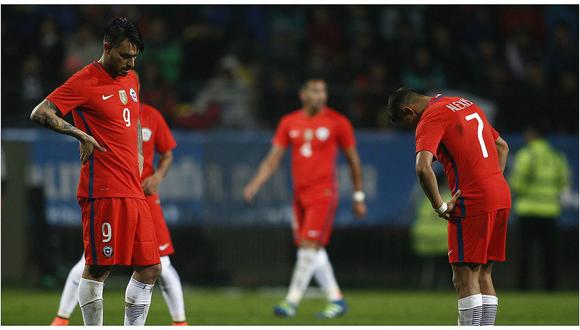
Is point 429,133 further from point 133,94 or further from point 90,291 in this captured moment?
point 90,291

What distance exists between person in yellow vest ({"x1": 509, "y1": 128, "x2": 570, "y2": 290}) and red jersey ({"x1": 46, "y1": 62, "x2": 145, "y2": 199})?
1001 centimetres

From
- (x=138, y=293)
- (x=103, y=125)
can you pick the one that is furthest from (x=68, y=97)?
(x=138, y=293)

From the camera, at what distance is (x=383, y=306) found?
14312 mm

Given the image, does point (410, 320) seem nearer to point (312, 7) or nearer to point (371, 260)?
point (371, 260)

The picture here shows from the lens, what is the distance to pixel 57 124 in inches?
325

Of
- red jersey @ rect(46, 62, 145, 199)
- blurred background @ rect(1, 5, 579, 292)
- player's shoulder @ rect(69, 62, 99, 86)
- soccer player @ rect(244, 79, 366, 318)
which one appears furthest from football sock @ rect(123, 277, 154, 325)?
blurred background @ rect(1, 5, 579, 292)

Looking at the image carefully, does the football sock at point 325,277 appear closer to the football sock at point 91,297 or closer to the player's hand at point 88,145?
the football sock at point 91,297

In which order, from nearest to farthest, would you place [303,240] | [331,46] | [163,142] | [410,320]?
[163,142], [410,320], [303,240], [331,46]

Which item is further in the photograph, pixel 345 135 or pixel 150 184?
pixel 345 135

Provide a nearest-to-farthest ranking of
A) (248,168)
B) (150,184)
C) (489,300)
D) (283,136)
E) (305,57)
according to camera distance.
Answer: (489,300), (150,184), (283,136), (248,168), (305,57)

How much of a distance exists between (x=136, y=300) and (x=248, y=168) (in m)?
9.09

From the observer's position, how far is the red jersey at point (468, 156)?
28.4 ft
